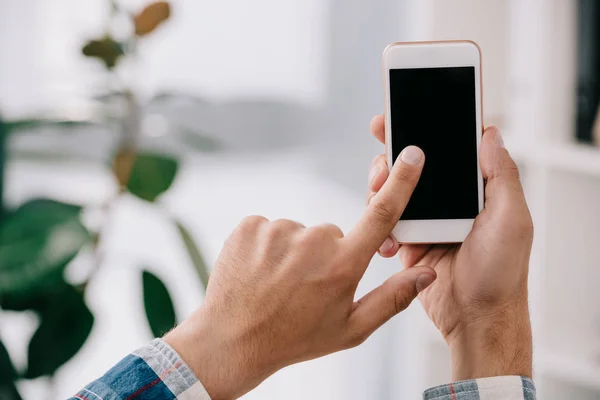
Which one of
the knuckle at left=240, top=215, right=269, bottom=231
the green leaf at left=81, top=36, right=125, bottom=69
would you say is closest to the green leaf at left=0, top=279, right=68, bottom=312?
the green leaf at left=81, top=36, right=125, bottom=69

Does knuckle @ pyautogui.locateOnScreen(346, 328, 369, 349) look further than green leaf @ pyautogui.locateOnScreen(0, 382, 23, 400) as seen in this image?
No

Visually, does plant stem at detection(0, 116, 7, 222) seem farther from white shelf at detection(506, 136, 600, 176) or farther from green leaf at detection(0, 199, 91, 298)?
white shelf at detection(506, 136, 600, 176)

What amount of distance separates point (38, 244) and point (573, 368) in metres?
1.05

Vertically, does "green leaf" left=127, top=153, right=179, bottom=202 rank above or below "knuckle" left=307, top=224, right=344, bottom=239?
below

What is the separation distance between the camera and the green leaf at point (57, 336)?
51.0 inches

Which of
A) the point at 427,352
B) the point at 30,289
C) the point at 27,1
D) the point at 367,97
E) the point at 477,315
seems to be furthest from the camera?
the point at 367,97

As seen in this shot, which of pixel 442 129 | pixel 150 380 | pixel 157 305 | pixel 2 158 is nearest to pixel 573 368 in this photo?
pixel 442 129

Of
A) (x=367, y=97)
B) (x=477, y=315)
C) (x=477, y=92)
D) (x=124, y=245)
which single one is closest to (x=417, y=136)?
(x=477, y=92)

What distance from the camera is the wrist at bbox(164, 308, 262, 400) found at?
1.91 ft

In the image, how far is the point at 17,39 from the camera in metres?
1.78

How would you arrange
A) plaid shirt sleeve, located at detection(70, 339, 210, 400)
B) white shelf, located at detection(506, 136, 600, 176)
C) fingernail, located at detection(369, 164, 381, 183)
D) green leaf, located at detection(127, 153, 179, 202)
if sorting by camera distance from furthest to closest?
1. green leaf, located at detection(127, 153, 179, 202)
2. white shelf, located at detection(506, 136, 600, 176)
3. fingernail, located at detection(369, 164, 381, 183)
4. plaid shirt sleeve, located at detection(70, 339, 210, 400)

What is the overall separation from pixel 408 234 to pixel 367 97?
1.18m

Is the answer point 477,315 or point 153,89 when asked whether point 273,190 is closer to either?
point 153,89

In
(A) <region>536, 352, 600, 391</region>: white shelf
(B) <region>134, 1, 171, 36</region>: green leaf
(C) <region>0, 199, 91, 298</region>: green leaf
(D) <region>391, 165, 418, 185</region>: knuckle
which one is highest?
(B) <region>134, 1, 171, 36</region>: green leaf
